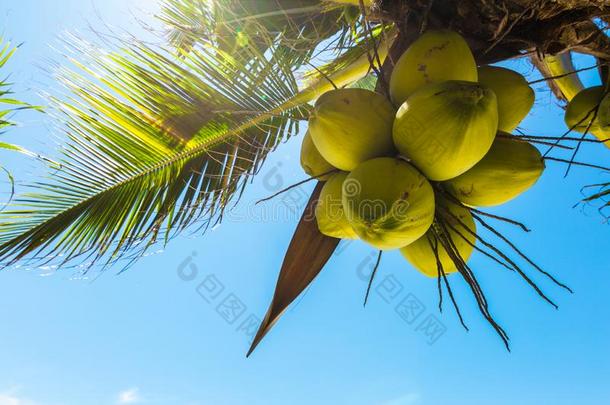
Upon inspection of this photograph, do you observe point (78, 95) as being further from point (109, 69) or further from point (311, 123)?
point (311, 123)

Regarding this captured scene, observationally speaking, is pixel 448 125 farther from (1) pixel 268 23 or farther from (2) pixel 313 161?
(1) pixel 268 23

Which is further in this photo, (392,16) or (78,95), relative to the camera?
(78,95)

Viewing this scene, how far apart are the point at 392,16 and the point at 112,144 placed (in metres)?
1.45

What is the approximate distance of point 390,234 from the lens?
1265mm

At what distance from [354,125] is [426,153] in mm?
198

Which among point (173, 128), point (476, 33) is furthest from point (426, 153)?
point (173, 128)

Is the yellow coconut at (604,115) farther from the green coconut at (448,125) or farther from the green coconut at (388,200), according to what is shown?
the green coconut at (388,200)

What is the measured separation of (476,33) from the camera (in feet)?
5.22

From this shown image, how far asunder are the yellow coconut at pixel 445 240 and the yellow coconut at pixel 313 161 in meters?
0.35

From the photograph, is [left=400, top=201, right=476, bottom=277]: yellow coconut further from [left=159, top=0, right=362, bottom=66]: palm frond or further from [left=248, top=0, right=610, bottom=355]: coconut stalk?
[left=159, top=0, right=362, bottom=66]: palm frond

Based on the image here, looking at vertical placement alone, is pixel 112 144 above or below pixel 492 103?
above

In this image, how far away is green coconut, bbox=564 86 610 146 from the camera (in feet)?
5.53

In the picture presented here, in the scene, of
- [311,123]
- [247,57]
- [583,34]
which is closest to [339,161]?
[311,123]

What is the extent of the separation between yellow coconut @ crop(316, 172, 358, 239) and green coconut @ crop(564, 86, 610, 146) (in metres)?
0.89
